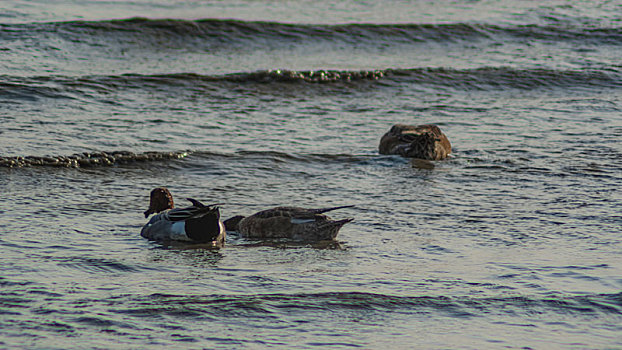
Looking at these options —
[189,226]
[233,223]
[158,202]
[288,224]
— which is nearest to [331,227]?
[288,224]

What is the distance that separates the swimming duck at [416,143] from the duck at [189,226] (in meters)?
4.47

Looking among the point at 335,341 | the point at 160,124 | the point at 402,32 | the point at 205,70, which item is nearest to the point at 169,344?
the point at 335,341

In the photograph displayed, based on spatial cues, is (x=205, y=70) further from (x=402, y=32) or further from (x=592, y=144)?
(x=592, y=144)

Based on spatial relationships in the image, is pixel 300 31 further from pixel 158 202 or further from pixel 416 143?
pixel 158 202

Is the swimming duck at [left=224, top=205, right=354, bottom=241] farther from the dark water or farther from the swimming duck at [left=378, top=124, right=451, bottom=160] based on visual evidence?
the swimming duck at [left=378, top=124, right=451, bottom=160]

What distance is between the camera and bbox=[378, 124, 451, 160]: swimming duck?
37.5ft

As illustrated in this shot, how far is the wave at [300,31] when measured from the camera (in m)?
19.1

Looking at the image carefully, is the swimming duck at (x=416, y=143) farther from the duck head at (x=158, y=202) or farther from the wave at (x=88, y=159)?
the duck head at (x=158, y=202)

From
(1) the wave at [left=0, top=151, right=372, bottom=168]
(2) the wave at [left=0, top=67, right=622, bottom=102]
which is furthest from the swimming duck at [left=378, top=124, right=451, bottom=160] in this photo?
(2) the wave at [left=0, top=67, right=622, bottom=102]

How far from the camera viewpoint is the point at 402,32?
72.5ft

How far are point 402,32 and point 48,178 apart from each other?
14.0 metres

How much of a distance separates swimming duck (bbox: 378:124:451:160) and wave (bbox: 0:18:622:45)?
9.33m

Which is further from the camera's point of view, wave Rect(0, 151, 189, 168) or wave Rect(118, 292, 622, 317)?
wave Rect(0, 151, 189, 168)

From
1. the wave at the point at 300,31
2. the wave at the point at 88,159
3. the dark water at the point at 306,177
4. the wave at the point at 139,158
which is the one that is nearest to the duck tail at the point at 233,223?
A: the dark water at the point at 306,177
